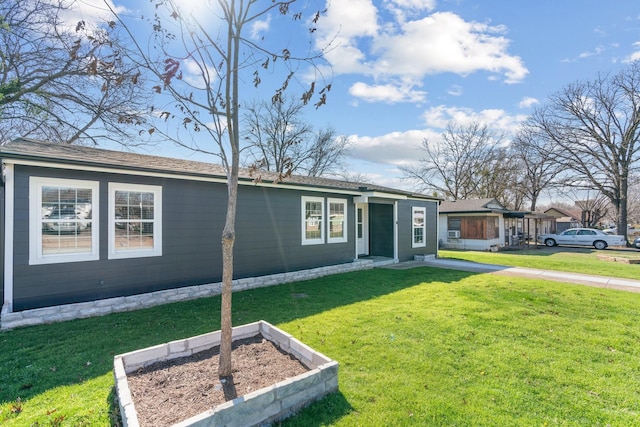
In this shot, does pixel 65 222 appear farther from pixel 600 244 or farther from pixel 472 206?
pixel 600 244

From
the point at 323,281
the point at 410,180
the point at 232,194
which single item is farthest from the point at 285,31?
the point at 410,180

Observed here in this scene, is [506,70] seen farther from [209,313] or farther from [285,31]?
[209,313]

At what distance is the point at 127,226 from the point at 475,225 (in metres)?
19.7

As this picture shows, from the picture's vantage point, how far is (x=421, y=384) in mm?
3158

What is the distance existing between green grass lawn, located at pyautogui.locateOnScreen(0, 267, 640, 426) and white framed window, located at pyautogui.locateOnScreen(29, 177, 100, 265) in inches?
49.5

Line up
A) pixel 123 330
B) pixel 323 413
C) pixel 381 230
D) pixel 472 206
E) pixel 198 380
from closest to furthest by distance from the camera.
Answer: pixel 323 413, pixel 198 380, pixel 123 330, pixel 381 230, pixel 472 206

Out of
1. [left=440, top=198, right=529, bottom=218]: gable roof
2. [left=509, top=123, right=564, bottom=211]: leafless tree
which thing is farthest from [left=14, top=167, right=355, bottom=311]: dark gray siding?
[left=509, top=123, right=564, bottom=211]: leafless tree

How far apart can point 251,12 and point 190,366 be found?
4.00 m

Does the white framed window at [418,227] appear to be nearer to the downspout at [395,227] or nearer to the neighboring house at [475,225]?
the downspout at [395,227]

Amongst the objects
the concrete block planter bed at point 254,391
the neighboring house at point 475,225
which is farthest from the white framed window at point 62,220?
the neighboring house at point 475,225

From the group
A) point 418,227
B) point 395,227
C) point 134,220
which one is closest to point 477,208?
point 418,227

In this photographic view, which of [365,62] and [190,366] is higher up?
[365,62]

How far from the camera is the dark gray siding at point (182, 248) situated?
5062 millimetres

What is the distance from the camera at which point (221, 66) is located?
320 cm
